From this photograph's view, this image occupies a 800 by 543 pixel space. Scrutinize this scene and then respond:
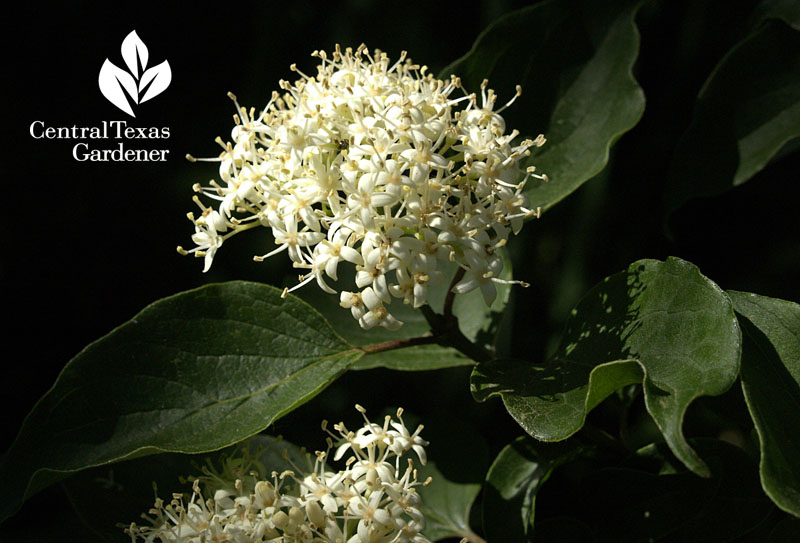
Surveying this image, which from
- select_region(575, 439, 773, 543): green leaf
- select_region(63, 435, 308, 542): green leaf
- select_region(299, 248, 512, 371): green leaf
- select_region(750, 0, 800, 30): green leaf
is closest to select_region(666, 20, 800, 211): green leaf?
select_region(750, 0, 800, 30): green leaf

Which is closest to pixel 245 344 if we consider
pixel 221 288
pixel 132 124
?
pixel 221 288

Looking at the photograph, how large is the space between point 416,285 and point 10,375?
95 cm

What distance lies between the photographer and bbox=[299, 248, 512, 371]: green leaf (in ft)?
4.22

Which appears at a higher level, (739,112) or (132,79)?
(132,79)

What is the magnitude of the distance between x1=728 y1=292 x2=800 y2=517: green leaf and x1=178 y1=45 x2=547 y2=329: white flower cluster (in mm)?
325

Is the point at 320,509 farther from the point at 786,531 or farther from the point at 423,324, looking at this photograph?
the point at 786,531

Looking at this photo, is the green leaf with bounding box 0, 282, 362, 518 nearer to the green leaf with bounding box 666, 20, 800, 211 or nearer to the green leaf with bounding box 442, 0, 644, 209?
the green leaf with bounding box 442, 0, 644, 209

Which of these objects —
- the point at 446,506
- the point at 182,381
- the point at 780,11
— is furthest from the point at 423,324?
the point at 780,11

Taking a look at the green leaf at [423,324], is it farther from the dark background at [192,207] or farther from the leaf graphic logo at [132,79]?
the leaf graphic logo at [132,79]

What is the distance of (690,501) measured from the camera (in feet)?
3.45

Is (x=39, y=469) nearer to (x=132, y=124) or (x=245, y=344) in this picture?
(x=245, y=344)

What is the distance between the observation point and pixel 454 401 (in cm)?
155

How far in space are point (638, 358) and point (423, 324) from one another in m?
0.47

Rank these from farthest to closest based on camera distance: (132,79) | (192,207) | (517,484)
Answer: (192,207) < (132,79) < (517,484)
